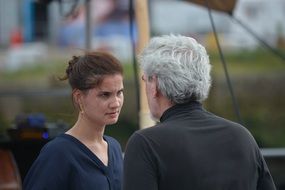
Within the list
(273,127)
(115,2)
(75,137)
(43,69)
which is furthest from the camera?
(115,2)

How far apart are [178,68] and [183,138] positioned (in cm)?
20

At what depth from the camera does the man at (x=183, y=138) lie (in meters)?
2.13

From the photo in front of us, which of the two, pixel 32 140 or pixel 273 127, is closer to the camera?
pixel 32 140

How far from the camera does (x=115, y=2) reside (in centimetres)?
2194

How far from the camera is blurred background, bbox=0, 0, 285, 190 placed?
5.89 m

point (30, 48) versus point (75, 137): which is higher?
point (75, 137)

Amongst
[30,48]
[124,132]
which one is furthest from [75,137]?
[30,48]

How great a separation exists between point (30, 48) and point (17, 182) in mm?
14835

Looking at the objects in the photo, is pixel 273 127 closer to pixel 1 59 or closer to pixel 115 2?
pixel 1 59

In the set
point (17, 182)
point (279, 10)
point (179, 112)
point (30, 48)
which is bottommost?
point (30, 48)

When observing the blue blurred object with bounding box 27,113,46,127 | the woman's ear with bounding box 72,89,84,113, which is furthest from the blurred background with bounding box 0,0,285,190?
the woman's ear with bounding box 72,89,84,113

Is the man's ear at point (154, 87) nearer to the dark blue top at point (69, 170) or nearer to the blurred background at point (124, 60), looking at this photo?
the dark blue top at point (69, 170)

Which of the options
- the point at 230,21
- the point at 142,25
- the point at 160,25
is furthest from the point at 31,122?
the point at 160,25

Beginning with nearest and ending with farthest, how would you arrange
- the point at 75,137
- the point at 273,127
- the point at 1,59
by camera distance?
the point at 75,137
the point at 273,127
the point at 1,59
